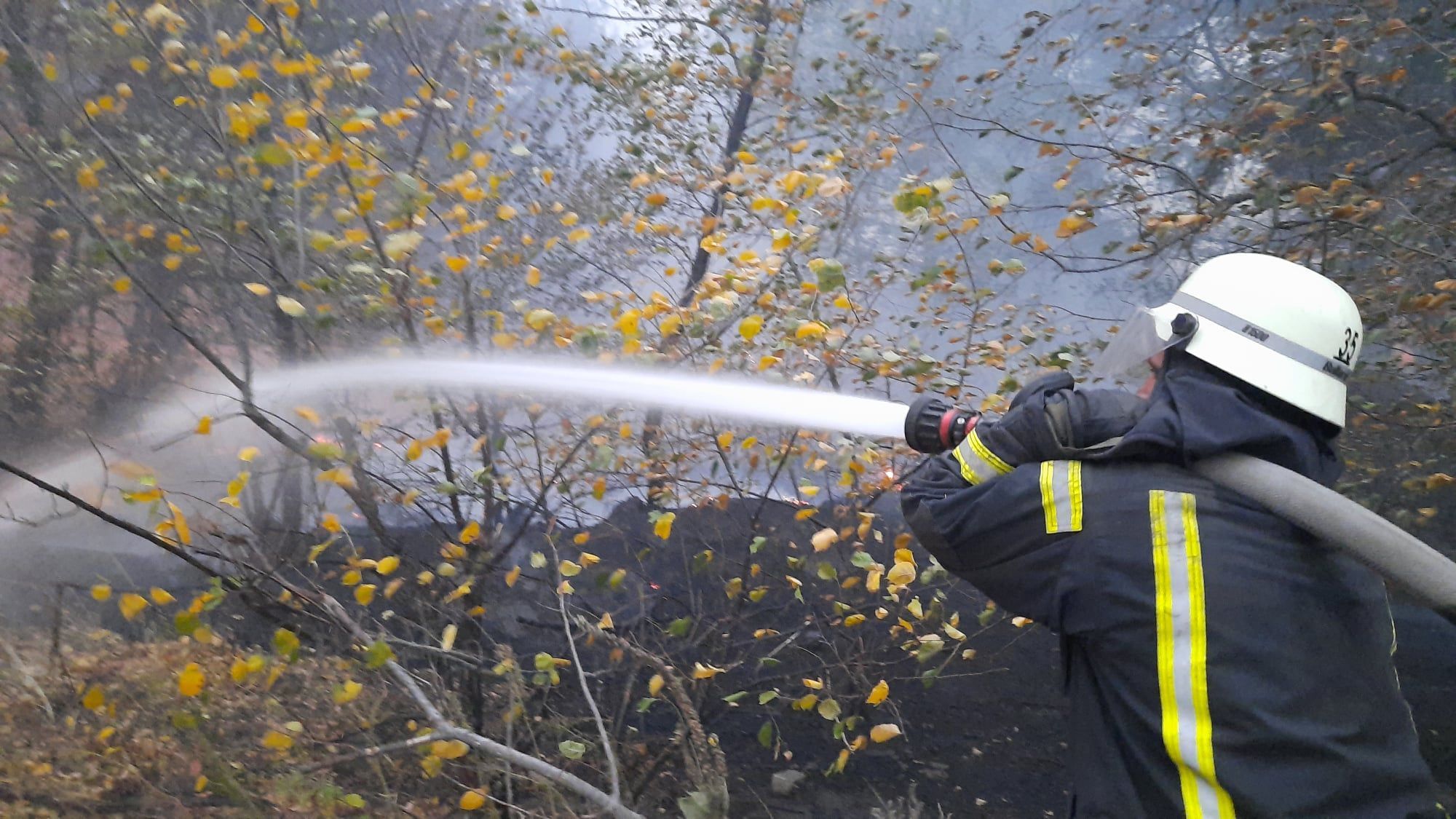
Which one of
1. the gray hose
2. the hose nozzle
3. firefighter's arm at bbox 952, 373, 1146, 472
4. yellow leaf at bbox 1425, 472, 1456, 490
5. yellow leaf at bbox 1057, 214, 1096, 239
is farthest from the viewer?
yellow leaf at bbox 1057, 214, 1096, 239

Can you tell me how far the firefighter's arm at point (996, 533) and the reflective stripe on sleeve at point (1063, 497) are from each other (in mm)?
11

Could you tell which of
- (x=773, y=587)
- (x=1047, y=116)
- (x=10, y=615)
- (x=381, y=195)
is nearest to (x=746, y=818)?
(x=773, y=587)

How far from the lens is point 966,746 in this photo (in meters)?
5.06

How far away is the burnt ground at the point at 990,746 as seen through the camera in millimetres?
4609

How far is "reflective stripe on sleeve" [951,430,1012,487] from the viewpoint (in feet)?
5.80

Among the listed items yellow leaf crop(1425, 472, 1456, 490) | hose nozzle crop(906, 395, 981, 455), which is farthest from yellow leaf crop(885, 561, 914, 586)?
yellow leaf crop(1425, 472, 1456, 490)

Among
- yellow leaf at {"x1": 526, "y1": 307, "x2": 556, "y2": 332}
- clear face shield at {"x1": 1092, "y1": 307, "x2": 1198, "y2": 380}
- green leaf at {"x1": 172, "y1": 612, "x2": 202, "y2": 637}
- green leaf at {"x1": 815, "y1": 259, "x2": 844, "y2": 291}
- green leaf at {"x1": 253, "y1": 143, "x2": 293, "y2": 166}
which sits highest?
green leaf at {"x1": 253, "y1": 143, "x2": 293, "y2": 166}

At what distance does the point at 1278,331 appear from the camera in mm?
1605

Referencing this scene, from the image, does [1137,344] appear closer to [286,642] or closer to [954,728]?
[286,642]

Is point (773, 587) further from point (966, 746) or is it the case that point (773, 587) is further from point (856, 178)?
point (856, 178)

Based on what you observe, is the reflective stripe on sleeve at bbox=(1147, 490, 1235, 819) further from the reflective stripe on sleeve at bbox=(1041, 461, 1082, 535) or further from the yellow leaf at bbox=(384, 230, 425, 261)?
the yellow leaf at bbox=(384, 230, 425, 261)

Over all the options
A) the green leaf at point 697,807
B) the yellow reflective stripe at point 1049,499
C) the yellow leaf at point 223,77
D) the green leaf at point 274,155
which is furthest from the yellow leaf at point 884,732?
the yellow leaf at point 223,77

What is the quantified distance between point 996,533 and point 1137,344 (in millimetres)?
644

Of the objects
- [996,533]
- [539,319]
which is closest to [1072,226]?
[539,319]
